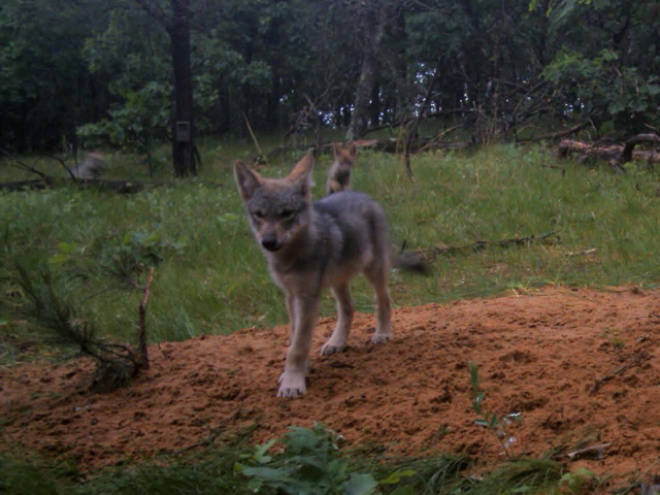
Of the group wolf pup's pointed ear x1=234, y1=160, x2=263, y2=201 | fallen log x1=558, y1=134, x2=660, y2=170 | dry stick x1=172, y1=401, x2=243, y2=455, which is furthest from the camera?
fallen log x1=558, y1=134, x2=660, y2=170

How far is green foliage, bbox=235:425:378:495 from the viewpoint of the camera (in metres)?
2.47

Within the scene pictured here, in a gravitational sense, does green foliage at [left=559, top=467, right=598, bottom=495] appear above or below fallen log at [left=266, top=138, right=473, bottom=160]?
below

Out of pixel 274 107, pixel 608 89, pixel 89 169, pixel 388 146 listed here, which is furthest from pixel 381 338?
pixel 274 107

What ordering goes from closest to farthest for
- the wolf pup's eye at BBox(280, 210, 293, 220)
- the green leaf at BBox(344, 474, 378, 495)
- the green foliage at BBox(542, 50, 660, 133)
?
the green leaf at BBox(344, 474, 378, 495) → the wolf pup's eye at BBox(280, 210, 293, 220) → the green foliage at BBox(542, 50, 660, 133)

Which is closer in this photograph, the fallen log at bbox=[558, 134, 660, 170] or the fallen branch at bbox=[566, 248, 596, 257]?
the fallen branch at bbox=[566, 248, 596, 257]

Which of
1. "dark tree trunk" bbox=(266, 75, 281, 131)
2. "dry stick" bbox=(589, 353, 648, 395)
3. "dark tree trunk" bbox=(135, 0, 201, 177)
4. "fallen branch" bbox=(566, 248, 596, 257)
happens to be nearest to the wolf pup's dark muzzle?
"dry stick" bbox=(589, 353, 648, 395)

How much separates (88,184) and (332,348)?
8.90 meters

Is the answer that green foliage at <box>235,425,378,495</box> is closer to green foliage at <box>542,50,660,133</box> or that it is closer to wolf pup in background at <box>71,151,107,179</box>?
green foliage at <box>542,50,660,133</box>

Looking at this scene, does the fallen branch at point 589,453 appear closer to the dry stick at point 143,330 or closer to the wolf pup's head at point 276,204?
the wolf pup's head at point 276,204

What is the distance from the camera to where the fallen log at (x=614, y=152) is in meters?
10.8

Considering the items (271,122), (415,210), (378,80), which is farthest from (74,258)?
(271,122)

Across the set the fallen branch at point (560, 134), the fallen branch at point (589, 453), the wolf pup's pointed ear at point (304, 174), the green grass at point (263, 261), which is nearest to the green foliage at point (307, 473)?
the green grass at point (263, 261)

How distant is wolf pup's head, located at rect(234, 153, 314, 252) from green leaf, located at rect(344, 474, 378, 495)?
1898mm

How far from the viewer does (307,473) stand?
100 inches
